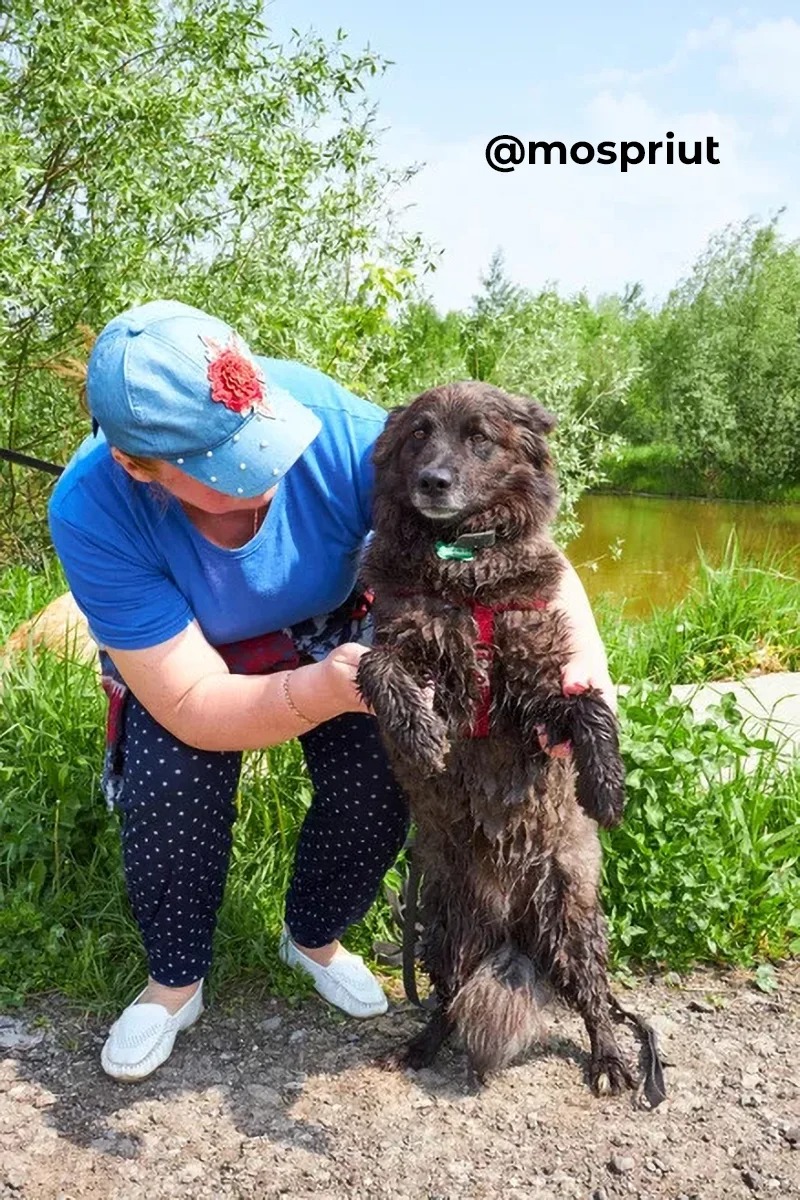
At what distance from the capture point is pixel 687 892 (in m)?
2.83

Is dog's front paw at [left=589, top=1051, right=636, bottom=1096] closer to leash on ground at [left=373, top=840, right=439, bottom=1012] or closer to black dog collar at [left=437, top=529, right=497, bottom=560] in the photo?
leash on ground at [left=373, top=840, right=439, bottom=1012]

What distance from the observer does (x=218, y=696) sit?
2316 millimetres

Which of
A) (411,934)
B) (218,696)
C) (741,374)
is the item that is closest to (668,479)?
(741,374)

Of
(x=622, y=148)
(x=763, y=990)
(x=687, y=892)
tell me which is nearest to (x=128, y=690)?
(x=687, y=892)

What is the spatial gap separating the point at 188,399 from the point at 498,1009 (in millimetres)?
1417

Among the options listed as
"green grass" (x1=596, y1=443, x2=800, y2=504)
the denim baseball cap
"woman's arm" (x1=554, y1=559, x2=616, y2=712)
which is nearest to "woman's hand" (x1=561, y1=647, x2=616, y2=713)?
"woman's arm" (x1=554, y1=559, x2=616, y2=712)

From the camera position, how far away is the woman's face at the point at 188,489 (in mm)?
2158

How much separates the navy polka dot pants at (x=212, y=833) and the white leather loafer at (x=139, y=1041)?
0.27 feet

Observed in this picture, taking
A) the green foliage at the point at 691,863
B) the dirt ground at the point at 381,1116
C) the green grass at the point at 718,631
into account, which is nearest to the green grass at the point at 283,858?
the green foliage at the point at 691,863

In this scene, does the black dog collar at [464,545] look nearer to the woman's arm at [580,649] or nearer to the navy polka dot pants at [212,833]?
the woman's arm at [580,649]

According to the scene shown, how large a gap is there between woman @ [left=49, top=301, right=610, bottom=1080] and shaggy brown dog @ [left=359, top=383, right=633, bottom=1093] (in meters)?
0.11

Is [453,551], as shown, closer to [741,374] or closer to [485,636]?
[485,636]

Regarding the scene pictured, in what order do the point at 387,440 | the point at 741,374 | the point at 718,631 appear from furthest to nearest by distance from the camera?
the point at 741,374
the point at 718,631
the point at 387,440

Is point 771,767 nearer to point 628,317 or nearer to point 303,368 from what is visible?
point 303,368
